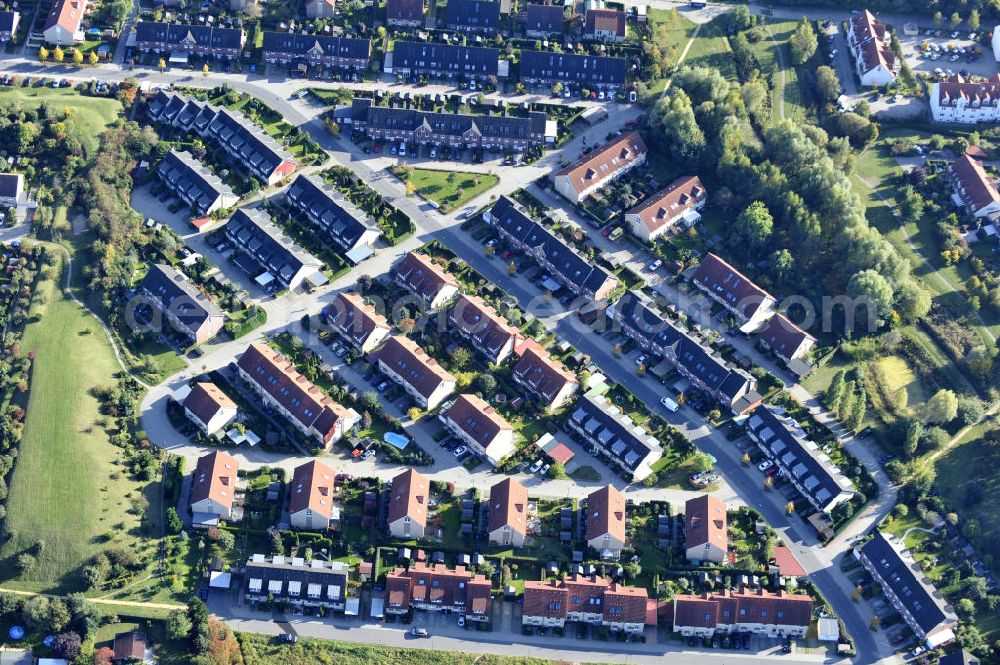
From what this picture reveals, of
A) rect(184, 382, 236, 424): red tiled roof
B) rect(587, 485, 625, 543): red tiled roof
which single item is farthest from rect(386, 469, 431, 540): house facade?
rect(184, 382, 236, 424): red tiled roof

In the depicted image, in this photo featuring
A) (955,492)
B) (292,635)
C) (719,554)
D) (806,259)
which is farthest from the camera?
(806,259)

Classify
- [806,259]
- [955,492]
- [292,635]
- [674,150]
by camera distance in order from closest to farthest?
[292,635] < [955,492] < [806,259] < [674,150]

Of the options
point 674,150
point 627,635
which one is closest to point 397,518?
point 627,635

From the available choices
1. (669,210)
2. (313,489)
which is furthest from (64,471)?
(669,210)

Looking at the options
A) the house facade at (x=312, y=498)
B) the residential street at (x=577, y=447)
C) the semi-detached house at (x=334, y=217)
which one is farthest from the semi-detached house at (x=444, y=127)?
the house facade at (x=312, y=498)

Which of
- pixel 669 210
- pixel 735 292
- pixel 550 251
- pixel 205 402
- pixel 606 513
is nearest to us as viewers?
pixel 606 513

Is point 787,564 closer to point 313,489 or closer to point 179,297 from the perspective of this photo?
Answer: point 313,489

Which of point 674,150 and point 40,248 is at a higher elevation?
point 674,150

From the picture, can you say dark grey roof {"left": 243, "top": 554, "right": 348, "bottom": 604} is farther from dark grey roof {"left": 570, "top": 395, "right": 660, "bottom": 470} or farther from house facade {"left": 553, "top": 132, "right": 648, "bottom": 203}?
house facade {"left": 553, "top": 132, "right": 648, "bottom": 203}

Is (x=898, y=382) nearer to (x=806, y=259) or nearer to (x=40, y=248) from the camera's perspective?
(x=806, y=259)
